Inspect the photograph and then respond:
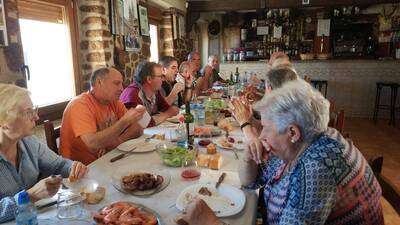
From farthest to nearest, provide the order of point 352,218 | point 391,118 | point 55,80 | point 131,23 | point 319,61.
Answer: point 319,61
point 391,118
point 131,23
point 55,80
point 352,218

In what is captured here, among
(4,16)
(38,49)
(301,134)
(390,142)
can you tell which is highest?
(4,16)

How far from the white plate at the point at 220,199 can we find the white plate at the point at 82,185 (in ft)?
1.17

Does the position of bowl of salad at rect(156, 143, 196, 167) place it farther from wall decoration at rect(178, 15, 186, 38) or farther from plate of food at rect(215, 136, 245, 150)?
wall decoration at rect(178, 15, 186, 38)

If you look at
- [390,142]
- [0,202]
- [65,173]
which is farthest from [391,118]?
[0,202]

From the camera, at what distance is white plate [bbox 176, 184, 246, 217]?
1.12 m

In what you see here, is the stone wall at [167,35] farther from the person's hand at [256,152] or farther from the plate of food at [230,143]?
the person's hand at [256,152]

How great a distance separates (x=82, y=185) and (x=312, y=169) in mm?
906

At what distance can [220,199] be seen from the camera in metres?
1.21

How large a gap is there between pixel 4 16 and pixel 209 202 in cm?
187

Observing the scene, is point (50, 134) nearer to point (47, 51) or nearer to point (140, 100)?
point (140, 100)

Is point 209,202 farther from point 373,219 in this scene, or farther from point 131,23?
point 131,23

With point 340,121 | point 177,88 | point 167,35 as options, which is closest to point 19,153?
point 340,121

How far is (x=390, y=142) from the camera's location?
4445 mm

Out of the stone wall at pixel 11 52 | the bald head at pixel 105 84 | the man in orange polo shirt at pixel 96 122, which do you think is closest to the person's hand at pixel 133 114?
the man in orange polo shirt at pixel 96 122
